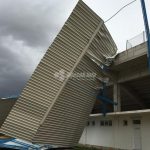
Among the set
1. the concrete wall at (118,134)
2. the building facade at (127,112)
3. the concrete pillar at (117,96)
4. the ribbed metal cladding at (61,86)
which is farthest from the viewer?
the concrete pillar at (117,96)

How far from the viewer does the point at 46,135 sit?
1546 centimetres

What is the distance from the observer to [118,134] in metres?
21.1

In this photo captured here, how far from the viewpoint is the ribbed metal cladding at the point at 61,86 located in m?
14.8

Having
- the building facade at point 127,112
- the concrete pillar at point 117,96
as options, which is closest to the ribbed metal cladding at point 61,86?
the building facade at point 127,112

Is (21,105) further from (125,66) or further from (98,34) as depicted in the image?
(125,66)

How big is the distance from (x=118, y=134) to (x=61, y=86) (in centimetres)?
803

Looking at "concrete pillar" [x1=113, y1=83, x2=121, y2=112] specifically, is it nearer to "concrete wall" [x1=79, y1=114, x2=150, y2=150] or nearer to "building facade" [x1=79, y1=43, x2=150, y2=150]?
"building facade" [x1=79, y1=43, x2=150, y2=150]

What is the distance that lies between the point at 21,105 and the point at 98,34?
6.14 m

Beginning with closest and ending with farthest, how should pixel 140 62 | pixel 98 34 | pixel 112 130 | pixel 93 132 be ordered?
1. pixel 98 34
2. pixel 140 62
3. pixel 112 130
4. pixel 93 132

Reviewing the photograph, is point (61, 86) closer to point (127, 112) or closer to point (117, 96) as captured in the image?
point (127, 112)

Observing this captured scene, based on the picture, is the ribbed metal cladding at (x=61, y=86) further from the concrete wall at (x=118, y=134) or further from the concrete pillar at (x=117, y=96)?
the concrete pillar at (x=117, y=96)

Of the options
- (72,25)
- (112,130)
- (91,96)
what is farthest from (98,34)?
(112,130)

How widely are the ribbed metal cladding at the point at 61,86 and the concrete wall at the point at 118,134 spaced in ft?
16.0

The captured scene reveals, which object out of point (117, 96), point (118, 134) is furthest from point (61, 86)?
point (117, 96)
